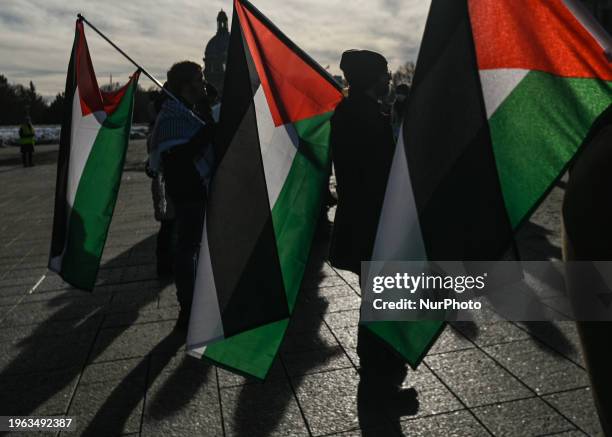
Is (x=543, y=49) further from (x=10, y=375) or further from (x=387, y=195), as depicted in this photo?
(x=10, y=375)

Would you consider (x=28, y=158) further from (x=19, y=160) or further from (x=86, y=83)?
(x=86, y=83)

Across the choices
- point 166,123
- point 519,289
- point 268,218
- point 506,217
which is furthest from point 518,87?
point 519,289

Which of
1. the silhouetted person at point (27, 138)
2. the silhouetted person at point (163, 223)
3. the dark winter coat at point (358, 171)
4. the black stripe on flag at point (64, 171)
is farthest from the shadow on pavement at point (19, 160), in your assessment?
the dark winter coat at point (358, 171)

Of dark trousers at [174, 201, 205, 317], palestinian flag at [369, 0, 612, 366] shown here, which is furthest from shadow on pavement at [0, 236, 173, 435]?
palestinian flag at [369, 0, 612, 366]

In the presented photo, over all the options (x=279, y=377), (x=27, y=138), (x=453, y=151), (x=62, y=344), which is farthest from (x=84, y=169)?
(x=27, y=138)

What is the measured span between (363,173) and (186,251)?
67.0 inches

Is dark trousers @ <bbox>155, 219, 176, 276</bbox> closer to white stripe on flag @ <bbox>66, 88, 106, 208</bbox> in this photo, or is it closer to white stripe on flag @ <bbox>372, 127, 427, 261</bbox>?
white stripe on flag @ <bbox>66, 88, 106, 208</bbox>

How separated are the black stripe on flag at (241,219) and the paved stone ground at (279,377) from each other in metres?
0.75

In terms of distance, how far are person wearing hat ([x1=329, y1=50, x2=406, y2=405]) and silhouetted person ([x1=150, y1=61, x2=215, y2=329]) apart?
3.46 feet

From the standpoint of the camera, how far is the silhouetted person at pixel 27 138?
22.1 metres

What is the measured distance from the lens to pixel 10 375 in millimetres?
3768

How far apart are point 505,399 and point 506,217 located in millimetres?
1646

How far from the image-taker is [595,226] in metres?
1.45

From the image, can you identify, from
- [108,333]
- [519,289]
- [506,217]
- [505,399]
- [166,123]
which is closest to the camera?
[506,217]
